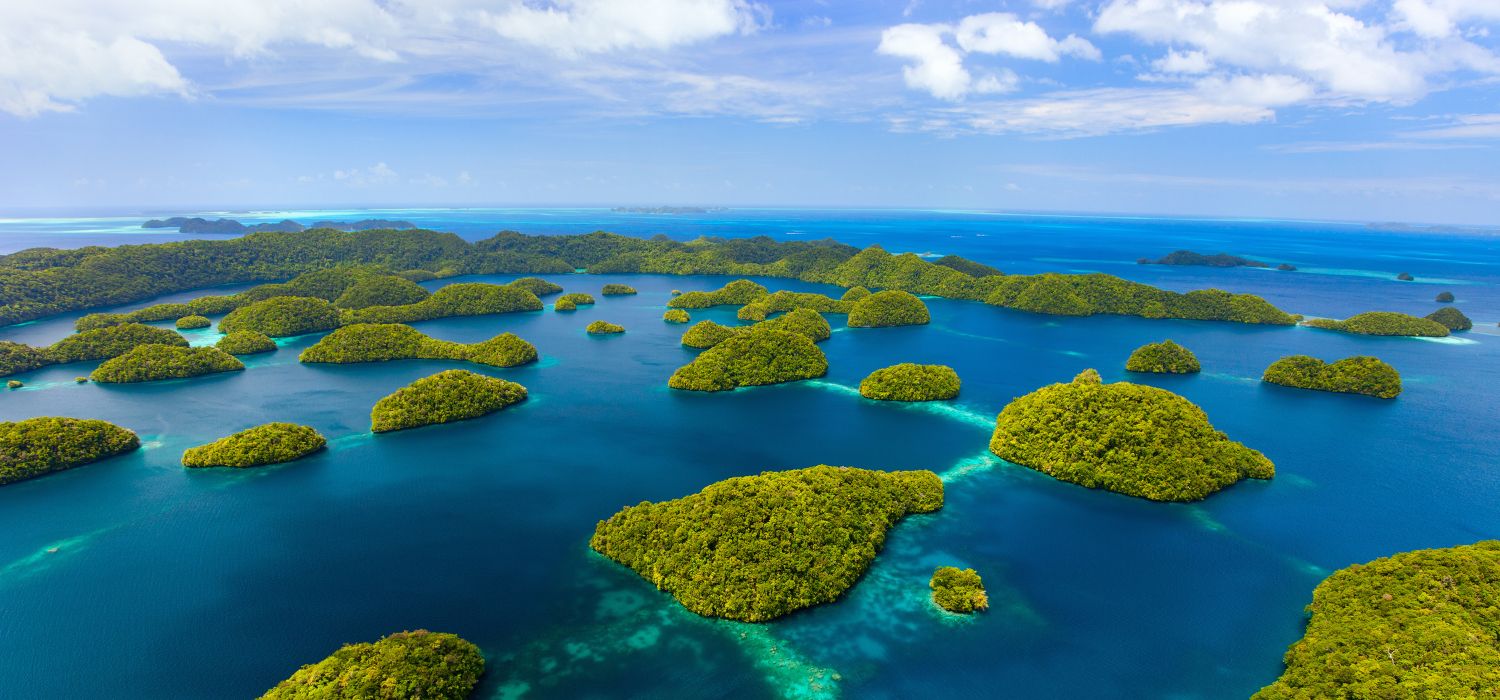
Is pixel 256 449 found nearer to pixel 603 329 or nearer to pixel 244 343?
pixel 244 343

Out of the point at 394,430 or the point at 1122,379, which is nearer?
the point at 394,430

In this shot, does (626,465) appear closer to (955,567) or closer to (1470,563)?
(955,567)

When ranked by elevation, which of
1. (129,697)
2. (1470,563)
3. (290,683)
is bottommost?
(129,697)

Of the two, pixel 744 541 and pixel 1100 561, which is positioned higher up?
pixel 744 541

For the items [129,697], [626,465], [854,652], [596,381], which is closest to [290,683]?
[129,697]

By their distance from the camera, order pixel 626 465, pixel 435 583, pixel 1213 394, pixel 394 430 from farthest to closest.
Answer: pixel 1213 394 → pixel 394 430 → pixel 626 465 → pixel 435 583

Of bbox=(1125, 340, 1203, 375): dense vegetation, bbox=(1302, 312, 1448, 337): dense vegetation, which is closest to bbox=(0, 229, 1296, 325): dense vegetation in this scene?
bbox=(1302, 312, 1448, 337): dense vegetation

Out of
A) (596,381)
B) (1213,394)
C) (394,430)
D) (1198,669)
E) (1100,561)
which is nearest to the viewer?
(1198,669)

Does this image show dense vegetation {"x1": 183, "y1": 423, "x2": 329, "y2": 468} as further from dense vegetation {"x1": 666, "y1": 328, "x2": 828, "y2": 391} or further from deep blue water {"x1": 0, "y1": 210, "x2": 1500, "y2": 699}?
dense vegetation {"x1": 666, "y1": 328, "x2": 828, "y2": 391}
